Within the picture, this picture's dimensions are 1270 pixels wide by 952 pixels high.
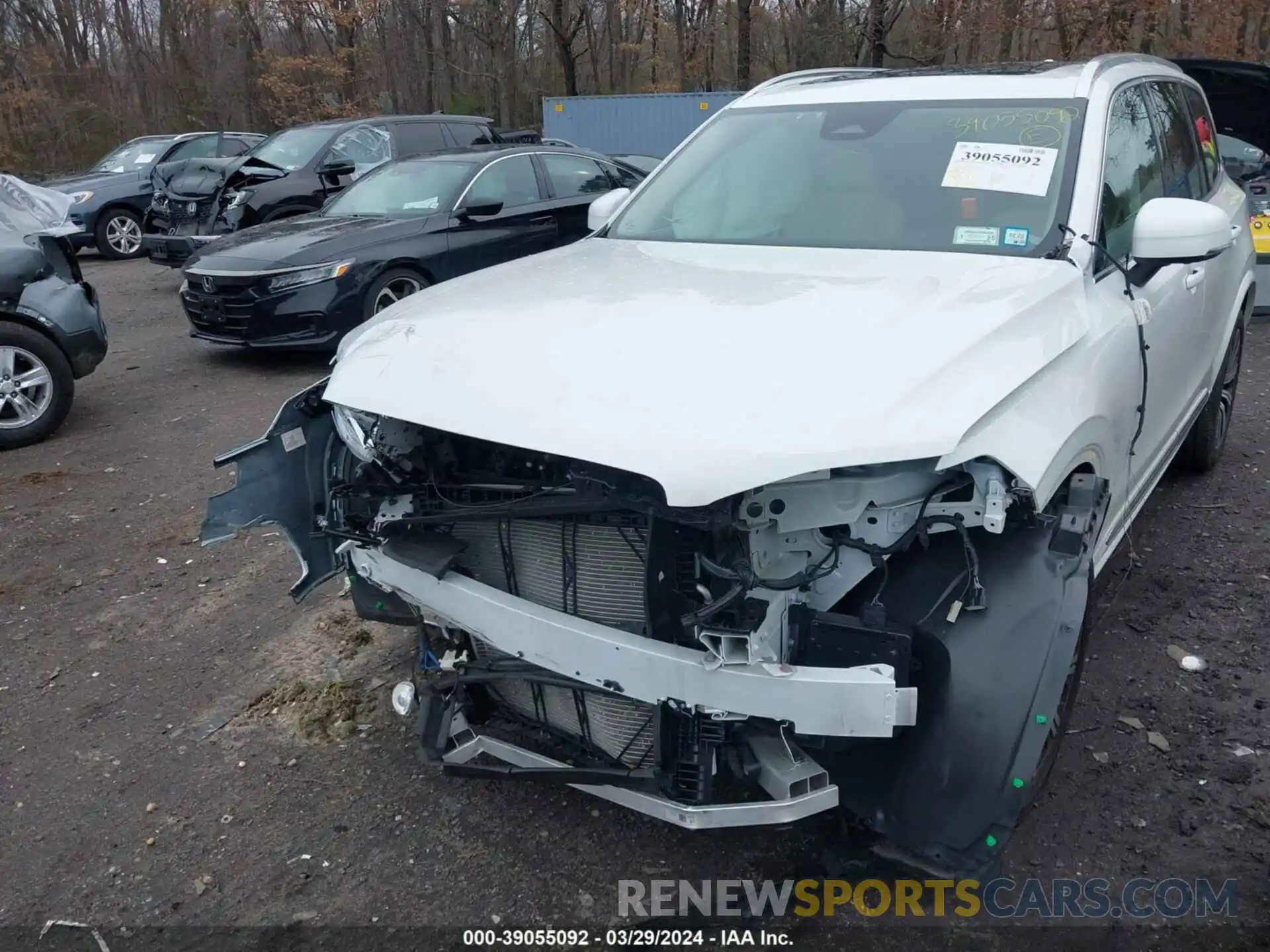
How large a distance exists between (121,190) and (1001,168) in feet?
46.0

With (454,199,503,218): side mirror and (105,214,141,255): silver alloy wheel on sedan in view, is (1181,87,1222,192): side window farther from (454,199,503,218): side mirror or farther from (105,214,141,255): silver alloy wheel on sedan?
(105,214,141,255): silver alloy wheel on sedan

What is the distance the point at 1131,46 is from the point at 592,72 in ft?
59.4

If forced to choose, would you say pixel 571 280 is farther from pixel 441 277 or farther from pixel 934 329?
pixel 441 277

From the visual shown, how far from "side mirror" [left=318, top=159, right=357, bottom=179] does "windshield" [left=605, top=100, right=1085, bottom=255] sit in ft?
24.7

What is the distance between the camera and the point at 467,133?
1174cm

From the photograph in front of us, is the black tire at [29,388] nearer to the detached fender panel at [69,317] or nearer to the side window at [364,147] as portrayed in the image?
the detached fender panel at [69,317]

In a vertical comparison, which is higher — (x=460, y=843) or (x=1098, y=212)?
(x=1098, y=212)

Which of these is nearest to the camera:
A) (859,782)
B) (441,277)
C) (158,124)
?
(859,782)

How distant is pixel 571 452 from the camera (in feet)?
7.03

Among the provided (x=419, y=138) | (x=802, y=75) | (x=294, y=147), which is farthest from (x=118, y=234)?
(x=802, y=75)

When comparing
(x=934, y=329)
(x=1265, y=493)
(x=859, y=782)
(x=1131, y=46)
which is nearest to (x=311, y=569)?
(x=859, y=782)

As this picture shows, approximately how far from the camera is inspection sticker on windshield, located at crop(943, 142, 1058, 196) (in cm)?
324

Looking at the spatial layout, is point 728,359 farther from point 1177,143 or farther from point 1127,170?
point 1177,143

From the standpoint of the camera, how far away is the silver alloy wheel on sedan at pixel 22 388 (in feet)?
21.3
